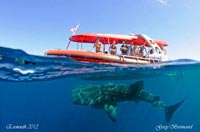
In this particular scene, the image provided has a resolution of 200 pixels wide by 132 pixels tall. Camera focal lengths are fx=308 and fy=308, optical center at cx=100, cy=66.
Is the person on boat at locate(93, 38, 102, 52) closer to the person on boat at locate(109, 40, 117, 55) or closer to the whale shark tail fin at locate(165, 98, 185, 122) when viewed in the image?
the person on boat at locate(109, 40, 117, 55)

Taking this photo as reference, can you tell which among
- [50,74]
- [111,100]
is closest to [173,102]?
[111,100]

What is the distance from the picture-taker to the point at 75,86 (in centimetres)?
1288

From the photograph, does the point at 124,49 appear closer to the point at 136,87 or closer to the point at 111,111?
the point at 136,87

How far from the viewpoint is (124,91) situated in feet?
40.6

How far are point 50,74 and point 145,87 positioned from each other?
3921 mm

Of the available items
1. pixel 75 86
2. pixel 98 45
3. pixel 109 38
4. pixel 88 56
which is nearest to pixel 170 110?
pixel 75 86

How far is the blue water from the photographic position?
12.0 meters

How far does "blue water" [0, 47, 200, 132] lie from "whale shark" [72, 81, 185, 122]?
17 centimetres

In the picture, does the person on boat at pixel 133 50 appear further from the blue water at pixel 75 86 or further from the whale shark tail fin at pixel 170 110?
the whale shark tail fin at pixel 170 110

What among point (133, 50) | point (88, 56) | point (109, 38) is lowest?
point (88, 56)

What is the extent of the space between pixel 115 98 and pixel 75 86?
179 centimetres

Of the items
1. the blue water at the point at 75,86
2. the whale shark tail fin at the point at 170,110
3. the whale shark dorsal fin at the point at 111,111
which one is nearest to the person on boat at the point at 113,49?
the blue water at the point at 75,86

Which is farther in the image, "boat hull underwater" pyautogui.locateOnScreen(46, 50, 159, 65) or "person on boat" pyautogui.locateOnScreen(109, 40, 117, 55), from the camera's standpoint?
"person on boat" pyautogui.locateOnScreen(109, 40, 117, 55)

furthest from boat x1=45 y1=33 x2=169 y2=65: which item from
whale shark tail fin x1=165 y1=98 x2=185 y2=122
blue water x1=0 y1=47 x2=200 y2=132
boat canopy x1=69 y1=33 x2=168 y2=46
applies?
whale shark tail fin x1=165 y1=98 x2=185 y2=122
